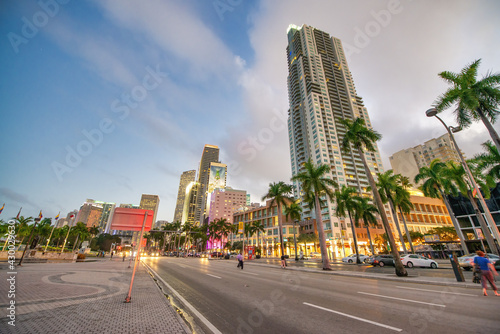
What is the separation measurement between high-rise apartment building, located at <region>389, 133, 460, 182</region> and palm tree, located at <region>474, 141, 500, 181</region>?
437 ft

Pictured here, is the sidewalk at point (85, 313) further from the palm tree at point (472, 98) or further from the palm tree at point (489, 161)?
the palm tree at point (489, 161)

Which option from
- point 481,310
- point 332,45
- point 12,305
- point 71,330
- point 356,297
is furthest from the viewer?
point 332,45

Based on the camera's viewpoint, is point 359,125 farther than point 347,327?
Yes

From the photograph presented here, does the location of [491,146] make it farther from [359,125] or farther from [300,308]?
[300,308]

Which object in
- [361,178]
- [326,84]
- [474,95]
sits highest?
[326,84]

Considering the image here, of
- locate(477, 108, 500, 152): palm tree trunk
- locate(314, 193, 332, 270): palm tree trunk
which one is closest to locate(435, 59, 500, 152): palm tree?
locate(477, 108, 500, 152): palm tree trunk


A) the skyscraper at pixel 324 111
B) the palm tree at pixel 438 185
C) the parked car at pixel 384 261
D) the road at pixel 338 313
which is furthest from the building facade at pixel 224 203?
the road at pixel 338 313

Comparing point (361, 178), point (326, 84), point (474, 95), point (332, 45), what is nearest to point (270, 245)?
point (361, 178)

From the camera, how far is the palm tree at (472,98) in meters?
13.8

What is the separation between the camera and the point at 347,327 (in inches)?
195

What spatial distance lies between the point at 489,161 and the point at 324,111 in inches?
3808

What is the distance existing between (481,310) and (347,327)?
4951 millimetres

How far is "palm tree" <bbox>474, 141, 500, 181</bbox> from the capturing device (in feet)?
73.5

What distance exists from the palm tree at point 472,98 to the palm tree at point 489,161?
1241 cm
